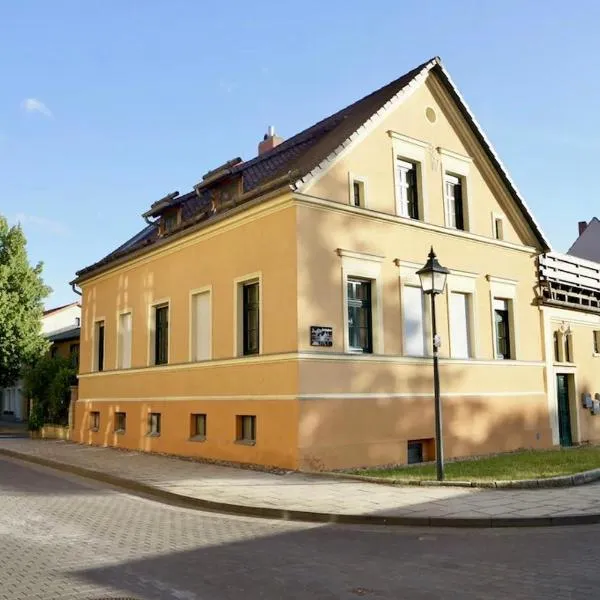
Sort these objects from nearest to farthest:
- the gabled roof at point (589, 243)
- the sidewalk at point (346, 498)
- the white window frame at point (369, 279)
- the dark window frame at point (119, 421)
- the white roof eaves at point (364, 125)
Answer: the sidewalk at point (346, 498) → the white roof eaves at point (364, 125) → the white window frame at point (369, 279) → the dark window frame at point (119, 421) → the gabled roof at point (589, 243)

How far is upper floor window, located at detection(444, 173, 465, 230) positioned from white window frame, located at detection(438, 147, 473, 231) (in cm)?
5

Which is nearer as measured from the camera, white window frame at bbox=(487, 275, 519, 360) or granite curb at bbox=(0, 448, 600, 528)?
granite curb at bbox=(0, 448, 600, 528)

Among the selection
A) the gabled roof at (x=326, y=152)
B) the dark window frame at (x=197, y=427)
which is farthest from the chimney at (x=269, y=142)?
the dark window frame at (x=197, y=427)

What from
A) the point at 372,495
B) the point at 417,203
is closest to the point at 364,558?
the point at 372,495

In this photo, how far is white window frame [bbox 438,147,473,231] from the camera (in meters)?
19.2

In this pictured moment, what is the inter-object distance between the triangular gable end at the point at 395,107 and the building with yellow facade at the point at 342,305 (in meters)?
0.06

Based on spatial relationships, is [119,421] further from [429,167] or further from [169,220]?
[429,167]

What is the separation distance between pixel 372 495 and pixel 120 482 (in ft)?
18.3

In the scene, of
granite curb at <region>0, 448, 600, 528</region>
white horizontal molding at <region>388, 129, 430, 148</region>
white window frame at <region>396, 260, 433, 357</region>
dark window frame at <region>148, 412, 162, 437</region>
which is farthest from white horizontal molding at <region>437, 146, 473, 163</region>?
granite curb at <region>0, 448, 600, 528</region>

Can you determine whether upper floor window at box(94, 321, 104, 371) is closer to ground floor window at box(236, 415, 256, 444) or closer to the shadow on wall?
ground floor window at box(236, 415, 256, 444)

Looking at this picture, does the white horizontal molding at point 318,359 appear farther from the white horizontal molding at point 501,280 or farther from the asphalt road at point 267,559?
the asphalt road at point 267,559

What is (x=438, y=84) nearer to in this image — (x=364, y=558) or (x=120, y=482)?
(x=120, y=482)

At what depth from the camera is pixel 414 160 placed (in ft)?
60.6

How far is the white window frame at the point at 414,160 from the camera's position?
17.9m
